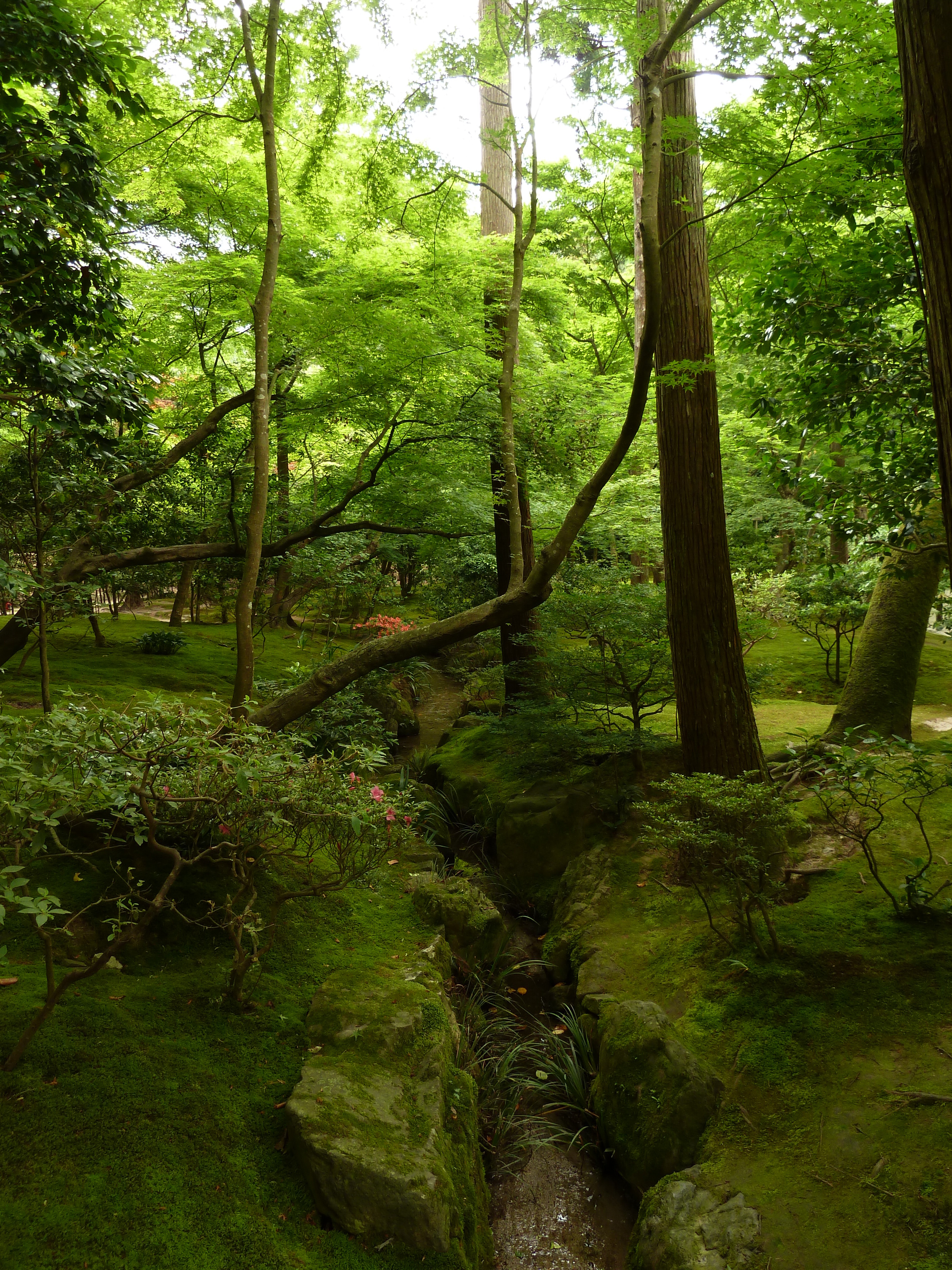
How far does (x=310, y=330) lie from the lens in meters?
7.23

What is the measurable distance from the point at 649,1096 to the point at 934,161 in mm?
3936

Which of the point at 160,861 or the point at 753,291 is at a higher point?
the point at 753,291

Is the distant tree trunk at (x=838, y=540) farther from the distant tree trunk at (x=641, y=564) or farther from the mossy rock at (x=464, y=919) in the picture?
the mossy rock at (x=464, y=919)

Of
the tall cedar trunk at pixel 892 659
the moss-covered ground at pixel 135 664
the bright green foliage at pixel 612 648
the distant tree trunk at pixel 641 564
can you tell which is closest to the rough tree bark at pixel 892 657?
the tall cedar trunk at pixel 892 659

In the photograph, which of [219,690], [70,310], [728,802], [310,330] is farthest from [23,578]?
[219,690]

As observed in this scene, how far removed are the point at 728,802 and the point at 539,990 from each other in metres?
2.23

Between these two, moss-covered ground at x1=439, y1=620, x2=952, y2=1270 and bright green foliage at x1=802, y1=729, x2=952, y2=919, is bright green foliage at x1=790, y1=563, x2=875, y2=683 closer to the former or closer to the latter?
bright green foliage at x1=802, y1=729, x2=952, y2=919

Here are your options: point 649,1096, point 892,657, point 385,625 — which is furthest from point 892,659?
point 385,625

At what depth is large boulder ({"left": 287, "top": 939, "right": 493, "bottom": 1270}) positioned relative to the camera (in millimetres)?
2596

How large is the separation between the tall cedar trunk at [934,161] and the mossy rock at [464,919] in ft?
13.3

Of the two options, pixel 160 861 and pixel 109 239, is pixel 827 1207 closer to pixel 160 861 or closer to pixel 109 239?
pixel 160 861

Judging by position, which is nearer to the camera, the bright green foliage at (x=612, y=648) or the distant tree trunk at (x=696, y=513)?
the distant tree trunk at (x=696, y=513)

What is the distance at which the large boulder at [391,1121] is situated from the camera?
260 centimetres

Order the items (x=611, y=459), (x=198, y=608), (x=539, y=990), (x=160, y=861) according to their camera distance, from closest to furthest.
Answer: (x=160, y=861)
(x=611, y=459)
(x=539, y=990)
(x=198, y=608)
